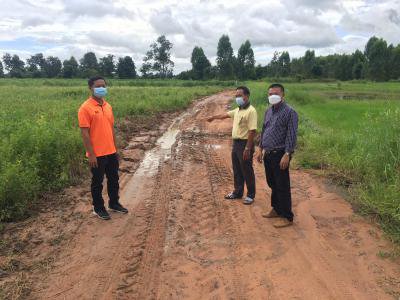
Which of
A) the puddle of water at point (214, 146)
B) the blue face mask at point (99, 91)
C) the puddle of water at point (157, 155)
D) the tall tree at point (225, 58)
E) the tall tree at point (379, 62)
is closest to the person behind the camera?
the blue face mask at point (99, 91)

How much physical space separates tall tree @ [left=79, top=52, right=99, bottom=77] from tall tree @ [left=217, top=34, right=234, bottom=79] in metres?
26.0

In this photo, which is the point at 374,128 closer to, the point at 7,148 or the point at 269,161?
the point at 269,161

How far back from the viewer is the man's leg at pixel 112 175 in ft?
18.5

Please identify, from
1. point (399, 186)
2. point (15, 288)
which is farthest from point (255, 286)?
point (399, 186)

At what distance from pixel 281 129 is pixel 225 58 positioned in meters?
74.4

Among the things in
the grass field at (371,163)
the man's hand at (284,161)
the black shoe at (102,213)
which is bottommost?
the black shoe at (102,213)

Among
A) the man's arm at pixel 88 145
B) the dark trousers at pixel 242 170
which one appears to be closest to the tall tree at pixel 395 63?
the dark trousers at pixel 242 170

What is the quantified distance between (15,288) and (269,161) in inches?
133

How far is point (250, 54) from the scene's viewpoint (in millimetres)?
76688

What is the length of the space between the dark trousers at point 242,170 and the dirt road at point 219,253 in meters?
0.32

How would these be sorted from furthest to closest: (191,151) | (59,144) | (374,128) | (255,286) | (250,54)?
(250,54), (191,151), (59,144), (374,128), (255,286)

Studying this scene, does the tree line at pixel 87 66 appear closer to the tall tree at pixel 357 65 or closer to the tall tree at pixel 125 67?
the tall tree at pixel 125 67

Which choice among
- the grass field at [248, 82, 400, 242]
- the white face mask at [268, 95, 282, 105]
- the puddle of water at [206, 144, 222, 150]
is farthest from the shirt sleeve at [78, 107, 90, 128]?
the puddle of water at [206, 144, 222, 150]

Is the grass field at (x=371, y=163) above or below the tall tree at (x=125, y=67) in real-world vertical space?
below
